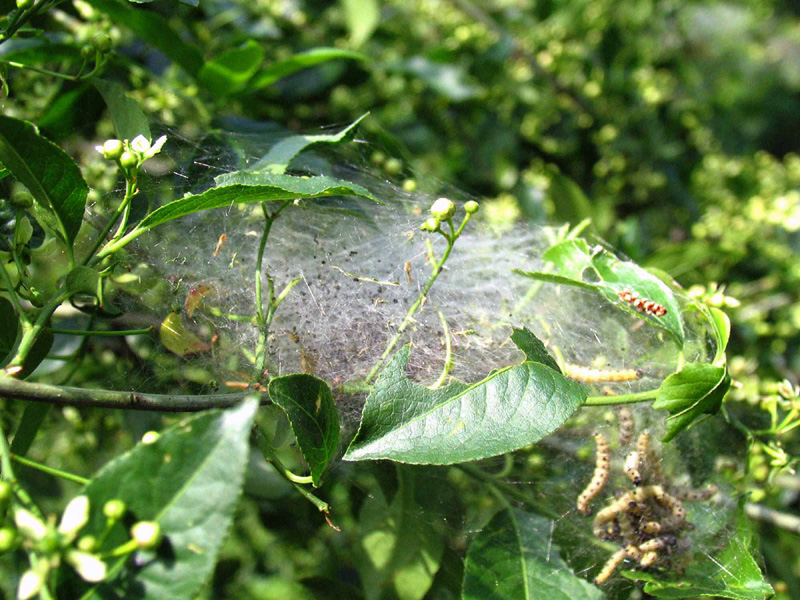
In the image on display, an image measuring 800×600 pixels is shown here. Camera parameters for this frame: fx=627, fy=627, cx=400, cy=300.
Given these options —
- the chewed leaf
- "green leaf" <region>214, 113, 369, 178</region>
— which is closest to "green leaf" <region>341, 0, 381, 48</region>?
"green leaf" <region>214, 113, 369, 178</region>

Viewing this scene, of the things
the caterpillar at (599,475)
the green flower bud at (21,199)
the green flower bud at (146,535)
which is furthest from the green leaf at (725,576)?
the green flower bud at (21,199)

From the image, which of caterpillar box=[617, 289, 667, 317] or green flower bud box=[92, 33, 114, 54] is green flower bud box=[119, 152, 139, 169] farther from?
caterpillar box=[617, 289, 667, 317]

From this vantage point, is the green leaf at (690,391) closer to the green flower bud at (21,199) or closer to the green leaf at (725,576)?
the green leaf at (725,576)

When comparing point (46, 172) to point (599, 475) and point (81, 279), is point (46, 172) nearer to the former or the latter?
point (81, 279)

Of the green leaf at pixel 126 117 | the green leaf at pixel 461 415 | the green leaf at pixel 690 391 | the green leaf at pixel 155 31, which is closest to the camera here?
the green leaf at pixel 461 415

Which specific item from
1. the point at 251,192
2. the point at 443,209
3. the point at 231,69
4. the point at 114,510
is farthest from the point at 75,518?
the point at 231,69

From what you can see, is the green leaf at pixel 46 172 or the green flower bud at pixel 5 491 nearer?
the green flower bud at pixel 5 491
